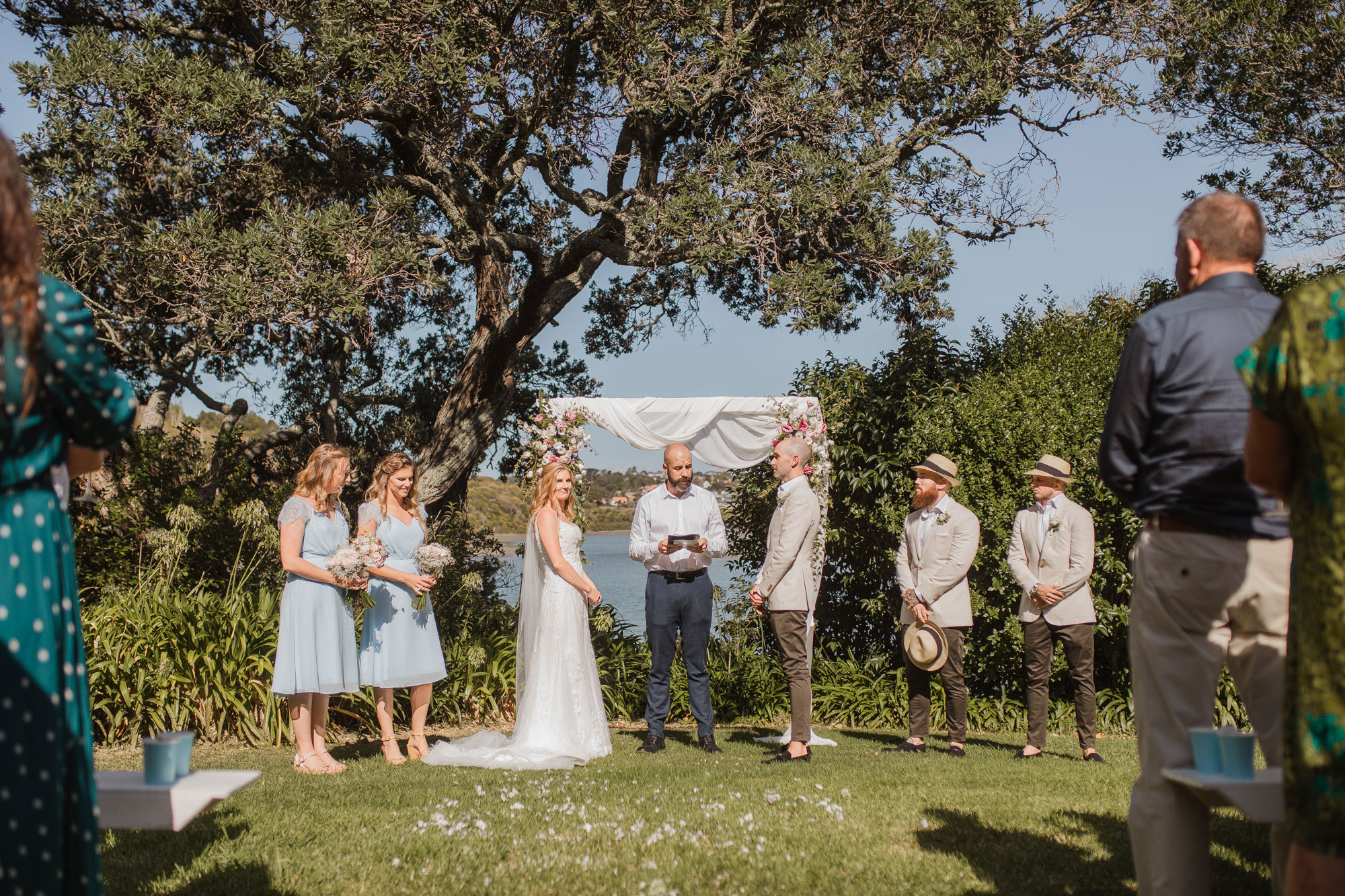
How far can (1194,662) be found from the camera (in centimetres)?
275

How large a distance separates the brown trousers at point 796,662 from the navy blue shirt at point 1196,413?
422 cm

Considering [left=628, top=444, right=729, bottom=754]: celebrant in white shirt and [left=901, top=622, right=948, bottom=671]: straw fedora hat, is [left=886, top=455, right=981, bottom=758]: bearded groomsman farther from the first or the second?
[left=628, top=444, right=729, bottom=754]: celebrant in white shirt

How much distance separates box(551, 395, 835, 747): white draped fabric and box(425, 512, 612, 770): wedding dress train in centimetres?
242

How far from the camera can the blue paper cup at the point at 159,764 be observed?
2.38 meters

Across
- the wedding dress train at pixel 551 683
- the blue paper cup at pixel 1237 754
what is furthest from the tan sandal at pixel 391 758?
the blue paper cup at pixel 1237 754

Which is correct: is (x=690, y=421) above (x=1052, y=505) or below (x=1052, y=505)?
above

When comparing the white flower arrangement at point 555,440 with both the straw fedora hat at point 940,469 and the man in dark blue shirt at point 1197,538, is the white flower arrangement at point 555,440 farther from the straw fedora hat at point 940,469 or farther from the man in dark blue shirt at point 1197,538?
the man in dark blue shirt at point 1197,538

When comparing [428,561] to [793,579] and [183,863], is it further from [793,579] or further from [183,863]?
[183,863]

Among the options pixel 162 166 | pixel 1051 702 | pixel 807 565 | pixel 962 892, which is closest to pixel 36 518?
pixel 962 892

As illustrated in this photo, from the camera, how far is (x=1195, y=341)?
2.79 meters

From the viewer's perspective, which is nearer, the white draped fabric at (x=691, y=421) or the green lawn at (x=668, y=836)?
the green lawn at (x=668, y=836)

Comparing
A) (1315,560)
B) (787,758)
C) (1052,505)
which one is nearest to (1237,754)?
(1315,560)

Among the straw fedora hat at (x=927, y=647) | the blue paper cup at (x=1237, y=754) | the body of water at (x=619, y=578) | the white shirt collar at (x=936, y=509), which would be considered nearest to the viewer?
the blue paper cup at (x=1237, y=754)

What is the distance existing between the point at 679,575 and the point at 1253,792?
5.21 meters
